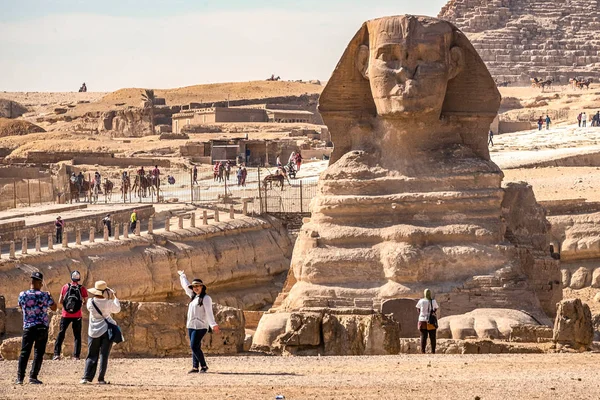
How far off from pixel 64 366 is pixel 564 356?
476 centimetres

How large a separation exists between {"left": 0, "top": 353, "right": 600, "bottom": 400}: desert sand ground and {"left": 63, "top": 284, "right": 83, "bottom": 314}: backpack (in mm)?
559

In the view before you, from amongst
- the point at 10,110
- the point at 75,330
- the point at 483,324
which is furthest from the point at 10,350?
the point at 10,110

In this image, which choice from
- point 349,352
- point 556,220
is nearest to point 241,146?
point 556,220

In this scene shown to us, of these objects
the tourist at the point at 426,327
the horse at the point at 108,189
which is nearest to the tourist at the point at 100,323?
Result: the tourist at the point at 426,327

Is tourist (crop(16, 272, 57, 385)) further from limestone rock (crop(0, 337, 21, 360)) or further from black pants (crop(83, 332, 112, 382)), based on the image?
limestone rock (crop(0, 337, 21, 360))

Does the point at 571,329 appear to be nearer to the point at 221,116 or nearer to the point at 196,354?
the point at 196,354

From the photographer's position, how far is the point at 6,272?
29.9 metres

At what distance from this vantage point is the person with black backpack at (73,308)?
17.5 metres

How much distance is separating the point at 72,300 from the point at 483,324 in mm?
5479

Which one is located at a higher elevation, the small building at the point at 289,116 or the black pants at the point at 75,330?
the small building at the point at 289,116

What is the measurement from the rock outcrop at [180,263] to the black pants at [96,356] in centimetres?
1302

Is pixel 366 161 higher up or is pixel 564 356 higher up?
pixel 366 161

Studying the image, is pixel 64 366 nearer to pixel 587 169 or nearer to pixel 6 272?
pixel 6 272

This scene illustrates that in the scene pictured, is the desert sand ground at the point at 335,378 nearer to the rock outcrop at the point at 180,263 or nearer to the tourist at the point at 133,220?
the rock outcrop at the point at 180,263
